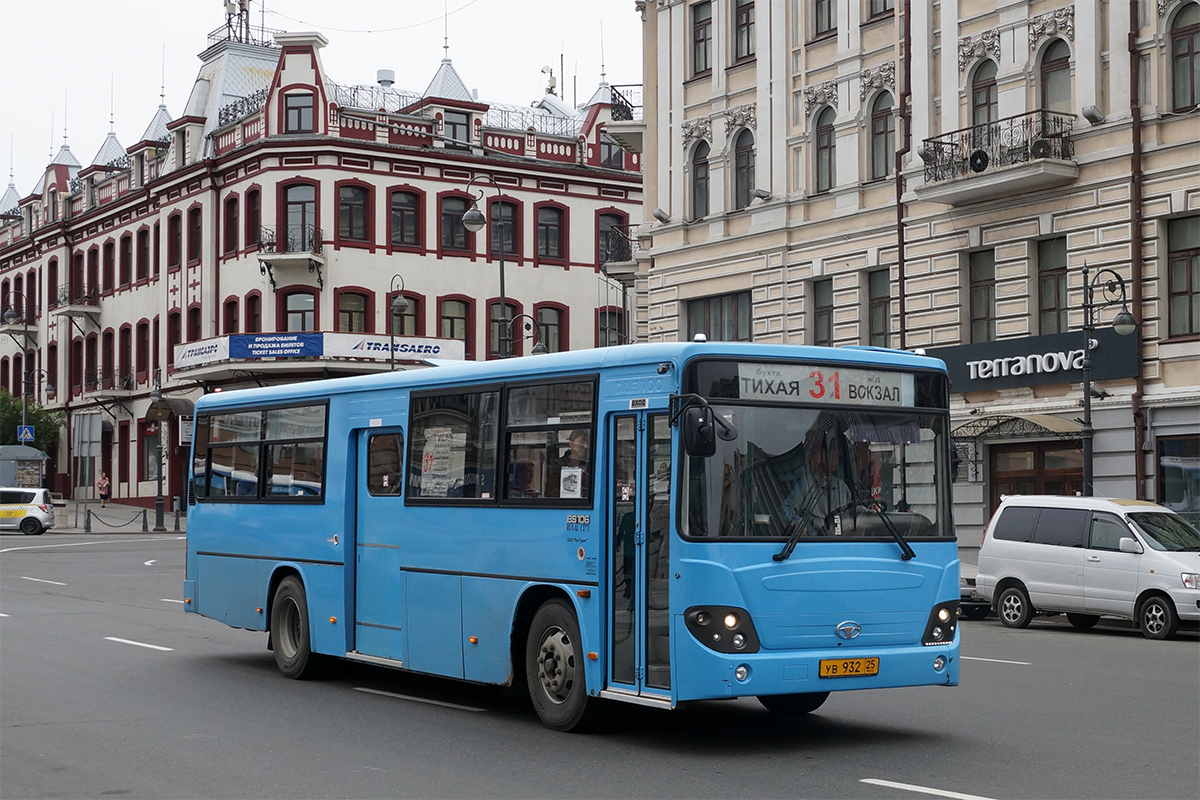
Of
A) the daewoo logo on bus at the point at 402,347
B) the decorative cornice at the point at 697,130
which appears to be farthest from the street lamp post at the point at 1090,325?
the daewoo logo on bus at the point at 402,347

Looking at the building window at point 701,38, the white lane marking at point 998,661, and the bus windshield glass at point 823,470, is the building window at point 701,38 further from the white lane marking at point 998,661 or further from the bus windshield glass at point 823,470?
the bus windshield glass at point 823,470

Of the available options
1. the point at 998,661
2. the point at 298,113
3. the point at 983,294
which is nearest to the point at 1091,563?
the point at 998,661

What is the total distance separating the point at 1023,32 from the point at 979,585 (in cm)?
1360

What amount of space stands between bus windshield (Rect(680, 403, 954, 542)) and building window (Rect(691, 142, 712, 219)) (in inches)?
1127

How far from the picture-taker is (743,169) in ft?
125

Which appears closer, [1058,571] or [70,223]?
[1058,571]

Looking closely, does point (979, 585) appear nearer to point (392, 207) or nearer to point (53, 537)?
point (53, 537)

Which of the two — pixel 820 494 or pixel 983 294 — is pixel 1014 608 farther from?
pixel 983 294

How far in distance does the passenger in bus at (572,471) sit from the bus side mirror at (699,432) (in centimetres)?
138

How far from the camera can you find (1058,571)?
814 inches

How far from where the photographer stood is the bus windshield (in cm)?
1013

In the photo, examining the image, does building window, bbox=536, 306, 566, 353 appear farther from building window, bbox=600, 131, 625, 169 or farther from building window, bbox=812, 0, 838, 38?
building window, bbox=812, 0, 838, 38

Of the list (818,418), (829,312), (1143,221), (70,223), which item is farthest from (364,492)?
(70,223)

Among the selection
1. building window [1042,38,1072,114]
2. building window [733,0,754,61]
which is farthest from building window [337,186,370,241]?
building window [1042,38,1072,114]
